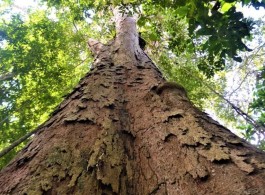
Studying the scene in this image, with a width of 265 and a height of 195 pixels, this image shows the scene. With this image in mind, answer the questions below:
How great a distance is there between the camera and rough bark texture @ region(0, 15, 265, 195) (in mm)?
1307

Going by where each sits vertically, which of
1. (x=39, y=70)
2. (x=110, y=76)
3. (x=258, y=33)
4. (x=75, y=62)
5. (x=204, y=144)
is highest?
(x=258, y=33)

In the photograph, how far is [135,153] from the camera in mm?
1716

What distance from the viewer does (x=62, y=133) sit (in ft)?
5.86

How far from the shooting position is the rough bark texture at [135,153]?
1307mm

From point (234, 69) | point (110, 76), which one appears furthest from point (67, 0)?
point (234, 69)

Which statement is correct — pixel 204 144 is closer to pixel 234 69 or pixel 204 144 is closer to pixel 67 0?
pixel 67 0

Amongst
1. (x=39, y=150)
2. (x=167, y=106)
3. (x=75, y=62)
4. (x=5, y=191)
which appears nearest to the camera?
(x=5, y=191)

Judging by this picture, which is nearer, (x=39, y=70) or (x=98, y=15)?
(x=39, y=70)

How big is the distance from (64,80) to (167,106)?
270 inches

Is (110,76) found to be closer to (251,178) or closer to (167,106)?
(167,106)

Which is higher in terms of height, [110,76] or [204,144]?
[110,76]

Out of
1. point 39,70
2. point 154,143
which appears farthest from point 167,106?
point 39,70

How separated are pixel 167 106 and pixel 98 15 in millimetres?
9410

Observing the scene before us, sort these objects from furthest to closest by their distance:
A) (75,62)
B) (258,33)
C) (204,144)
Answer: (258,33), (75,62), (204,144)
